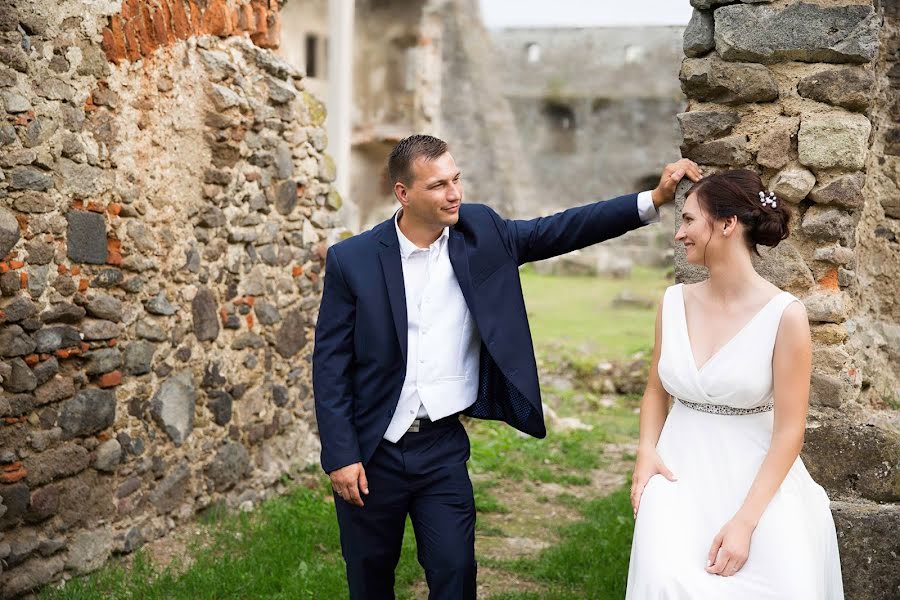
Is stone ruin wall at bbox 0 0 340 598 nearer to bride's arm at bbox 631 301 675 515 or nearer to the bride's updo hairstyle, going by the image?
bride's arm at bbox 631 301 675 515

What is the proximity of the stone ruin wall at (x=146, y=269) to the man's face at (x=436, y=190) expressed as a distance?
6.19ft

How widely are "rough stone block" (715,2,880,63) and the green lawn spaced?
2411mm

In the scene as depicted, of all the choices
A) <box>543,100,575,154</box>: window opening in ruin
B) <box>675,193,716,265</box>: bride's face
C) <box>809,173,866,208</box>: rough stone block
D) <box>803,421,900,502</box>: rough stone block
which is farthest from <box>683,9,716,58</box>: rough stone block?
<box>543,100,575,154</box>: window opening in ruin

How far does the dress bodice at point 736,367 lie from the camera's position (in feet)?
8.82

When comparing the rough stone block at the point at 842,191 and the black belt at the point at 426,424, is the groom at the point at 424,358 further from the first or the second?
the rough stone block at the point at 842,191

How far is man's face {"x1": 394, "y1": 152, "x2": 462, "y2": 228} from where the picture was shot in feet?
10.5

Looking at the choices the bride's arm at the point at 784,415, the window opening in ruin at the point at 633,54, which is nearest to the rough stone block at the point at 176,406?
the bride's arm at the point at 784,415

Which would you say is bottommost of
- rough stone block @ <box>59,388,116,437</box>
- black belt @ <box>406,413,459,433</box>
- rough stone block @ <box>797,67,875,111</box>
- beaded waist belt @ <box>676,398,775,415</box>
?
rough stone block @ <box>59,388,116,437</box>

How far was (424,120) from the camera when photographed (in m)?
19.8

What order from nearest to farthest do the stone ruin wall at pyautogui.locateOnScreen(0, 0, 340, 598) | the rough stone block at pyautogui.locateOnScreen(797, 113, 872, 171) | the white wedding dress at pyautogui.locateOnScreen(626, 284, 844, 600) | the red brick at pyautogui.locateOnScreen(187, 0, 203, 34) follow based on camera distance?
the white wedding dress at pyautogui.locateOnScreen(626, 284, 844, 600) → the rough stone block at pyautogui.locateOnScreen(797, 113, 872, 171) → the stone ruin wall at pyautogui.locateOnScreen(0, 0, 340, 598) → the red brick at pyautogui.locateOnScreen(187, 0, 203, 34)

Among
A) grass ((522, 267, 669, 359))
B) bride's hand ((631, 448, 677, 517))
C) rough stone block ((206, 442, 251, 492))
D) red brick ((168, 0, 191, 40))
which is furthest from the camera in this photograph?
grass ((522, 267, 669, 359))

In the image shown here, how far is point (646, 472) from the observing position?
114 inches

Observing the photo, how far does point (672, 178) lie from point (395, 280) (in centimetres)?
99

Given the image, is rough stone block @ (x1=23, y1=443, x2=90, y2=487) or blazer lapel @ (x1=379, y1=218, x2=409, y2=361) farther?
rough stone block @ (x1=23, y1=443, x2=90, y2=487)
